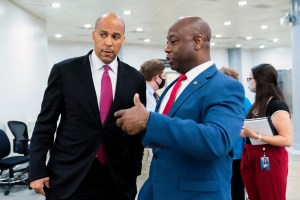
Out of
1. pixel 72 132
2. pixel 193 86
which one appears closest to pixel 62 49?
pixel 72 132

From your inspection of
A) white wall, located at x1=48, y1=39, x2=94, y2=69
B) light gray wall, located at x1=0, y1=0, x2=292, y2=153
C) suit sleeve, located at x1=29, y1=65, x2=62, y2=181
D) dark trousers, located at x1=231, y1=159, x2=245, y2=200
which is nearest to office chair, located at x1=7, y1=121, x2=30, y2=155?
light gray wall, located at x1=0, y1=0, x2=292, y2=153

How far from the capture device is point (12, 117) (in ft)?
20.6

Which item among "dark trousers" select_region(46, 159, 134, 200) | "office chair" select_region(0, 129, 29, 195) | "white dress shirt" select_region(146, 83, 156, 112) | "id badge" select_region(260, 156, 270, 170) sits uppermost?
"white dress shirt" select_region(146, 83, 156, 112)

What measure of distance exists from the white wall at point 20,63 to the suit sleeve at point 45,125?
4.43 m

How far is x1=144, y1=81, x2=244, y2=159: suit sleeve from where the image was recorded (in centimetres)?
109

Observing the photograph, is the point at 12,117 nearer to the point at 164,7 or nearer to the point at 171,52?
the point at 164,7

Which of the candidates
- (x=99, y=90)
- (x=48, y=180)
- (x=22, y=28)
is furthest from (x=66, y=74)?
(x=22, y=28)

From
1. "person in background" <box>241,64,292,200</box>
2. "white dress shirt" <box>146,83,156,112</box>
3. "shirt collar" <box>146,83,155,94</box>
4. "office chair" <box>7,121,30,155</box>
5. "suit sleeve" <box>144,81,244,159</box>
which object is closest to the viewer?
"suit sleeve" <box>144,81,244,159</box>

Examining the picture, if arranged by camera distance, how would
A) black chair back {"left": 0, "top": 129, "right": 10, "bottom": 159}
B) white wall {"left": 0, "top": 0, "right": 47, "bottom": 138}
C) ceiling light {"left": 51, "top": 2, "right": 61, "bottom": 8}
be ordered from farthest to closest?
ceiling light {"left": 51, "top": 2, "right": 61, "bottom": 8} → white wall {"left": 0, "top": 0, "right": 47, "bottom": 138} → black chair back {"left": 0, "top": 129, "right": 10, "bottom": 159}

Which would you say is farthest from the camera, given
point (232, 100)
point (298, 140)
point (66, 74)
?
point (298, 140)

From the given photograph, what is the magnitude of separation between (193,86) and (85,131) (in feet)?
2.40

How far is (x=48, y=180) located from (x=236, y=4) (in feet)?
23.4

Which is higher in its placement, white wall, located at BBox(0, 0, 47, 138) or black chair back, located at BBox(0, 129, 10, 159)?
white wall, located at BBox(0, 0, 47, 138)

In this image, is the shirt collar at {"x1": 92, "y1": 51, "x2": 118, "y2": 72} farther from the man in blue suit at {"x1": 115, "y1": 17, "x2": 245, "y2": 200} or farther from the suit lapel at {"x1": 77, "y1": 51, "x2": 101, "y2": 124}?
the man in blue suit at {"x1": 115, "y1": 17, "x2": 245, "y2": 200}
